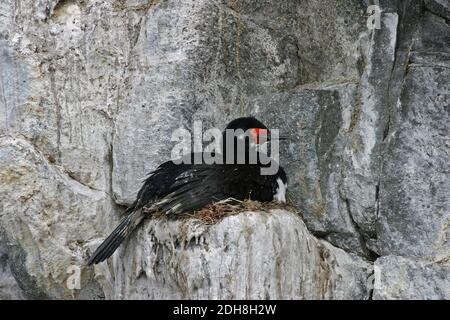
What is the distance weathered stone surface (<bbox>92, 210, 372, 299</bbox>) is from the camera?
475 cm

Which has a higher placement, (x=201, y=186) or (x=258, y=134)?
(x=258, y=134)

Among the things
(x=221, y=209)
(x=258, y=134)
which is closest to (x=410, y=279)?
(x=221, y=209)

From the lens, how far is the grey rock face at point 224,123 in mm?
5145

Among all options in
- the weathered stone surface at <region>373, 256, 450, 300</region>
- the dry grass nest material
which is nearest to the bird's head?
the dry grass nest material

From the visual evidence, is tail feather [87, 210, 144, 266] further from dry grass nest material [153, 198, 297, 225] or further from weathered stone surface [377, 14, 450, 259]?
weathered stone surface [377, 14, 450, 259]

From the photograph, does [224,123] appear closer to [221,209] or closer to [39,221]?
[221,209]

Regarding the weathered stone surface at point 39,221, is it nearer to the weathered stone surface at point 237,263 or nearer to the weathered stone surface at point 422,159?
the weathered stone surface at point 237,263

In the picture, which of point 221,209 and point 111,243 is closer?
point 221,209

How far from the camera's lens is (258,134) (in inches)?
224

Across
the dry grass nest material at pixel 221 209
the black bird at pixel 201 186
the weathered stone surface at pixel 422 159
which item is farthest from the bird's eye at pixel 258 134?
the weathered stone surface at pixel 422 159

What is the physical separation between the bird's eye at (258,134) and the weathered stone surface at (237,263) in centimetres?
70

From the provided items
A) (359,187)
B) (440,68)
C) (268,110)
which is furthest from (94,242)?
(440,68)

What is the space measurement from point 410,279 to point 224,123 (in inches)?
77.5

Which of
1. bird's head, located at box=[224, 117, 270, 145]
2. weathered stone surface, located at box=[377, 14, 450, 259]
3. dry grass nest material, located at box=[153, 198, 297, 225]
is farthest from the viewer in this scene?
bird's head, located at box=[224, 117, 270, 145]
